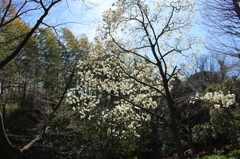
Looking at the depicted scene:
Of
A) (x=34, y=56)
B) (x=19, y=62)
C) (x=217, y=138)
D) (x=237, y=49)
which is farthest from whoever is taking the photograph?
(x=217, y=138)

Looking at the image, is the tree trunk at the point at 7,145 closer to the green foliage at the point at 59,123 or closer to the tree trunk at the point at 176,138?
the tree trunk at the point at 176,138

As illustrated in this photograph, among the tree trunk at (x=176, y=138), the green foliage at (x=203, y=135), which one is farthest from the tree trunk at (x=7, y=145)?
the green foliage at (x=203, y=135)

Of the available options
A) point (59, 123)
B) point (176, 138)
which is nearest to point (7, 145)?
point (176, 138)

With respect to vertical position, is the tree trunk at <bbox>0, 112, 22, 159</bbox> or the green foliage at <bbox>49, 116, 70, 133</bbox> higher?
the green foliage at <bbox>49, 116, 70, 133</bbox>

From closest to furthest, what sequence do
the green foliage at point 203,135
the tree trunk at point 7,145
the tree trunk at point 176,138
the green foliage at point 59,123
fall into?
the tree trunk at point 7,145 < the tree trunk at point 176,138 < the green foliage at point 59,123 < the green foliage at point 203,135

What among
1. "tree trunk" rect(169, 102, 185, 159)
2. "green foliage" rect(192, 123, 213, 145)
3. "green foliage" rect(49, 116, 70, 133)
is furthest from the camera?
"green foliage" rect(192, 123, 213, 145)

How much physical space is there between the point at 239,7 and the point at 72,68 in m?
5.80

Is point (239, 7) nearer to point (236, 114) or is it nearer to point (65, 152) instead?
point (236, 114)

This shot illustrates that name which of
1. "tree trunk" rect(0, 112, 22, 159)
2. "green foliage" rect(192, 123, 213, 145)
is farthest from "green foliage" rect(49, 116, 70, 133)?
"green foliage" rect(192, 123, 213, 145)

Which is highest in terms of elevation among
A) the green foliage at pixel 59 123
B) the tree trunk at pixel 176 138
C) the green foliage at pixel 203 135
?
the green foliage at pixel 59 123

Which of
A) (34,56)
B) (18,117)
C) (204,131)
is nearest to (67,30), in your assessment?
(34,56)

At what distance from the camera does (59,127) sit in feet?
25.0

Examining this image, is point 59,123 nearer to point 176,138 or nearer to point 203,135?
point 176,138

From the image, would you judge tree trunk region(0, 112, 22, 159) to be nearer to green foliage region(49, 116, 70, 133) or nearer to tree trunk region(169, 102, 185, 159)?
tree trunk region(169, 102, 185, 159)
